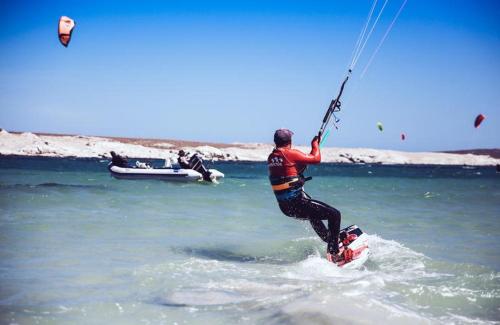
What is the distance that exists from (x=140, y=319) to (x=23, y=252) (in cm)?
435

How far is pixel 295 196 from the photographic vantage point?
7.74 m

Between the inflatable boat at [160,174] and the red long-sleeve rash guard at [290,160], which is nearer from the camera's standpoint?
the red long-sleeve rash guard at [290,160]

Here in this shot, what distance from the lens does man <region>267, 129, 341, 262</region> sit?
759 centimetres

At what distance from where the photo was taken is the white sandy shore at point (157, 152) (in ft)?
318

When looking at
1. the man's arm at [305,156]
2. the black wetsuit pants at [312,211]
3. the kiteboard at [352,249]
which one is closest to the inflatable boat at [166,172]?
the kiteboard at [352,249]

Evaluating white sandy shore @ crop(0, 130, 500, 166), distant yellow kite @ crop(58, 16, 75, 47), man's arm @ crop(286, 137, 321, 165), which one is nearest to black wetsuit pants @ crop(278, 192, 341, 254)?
man's arm @ crop(286, 137, 321, 165)

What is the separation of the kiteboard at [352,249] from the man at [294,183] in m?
0.13

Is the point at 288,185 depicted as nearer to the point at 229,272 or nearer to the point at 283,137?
the point at 283,137

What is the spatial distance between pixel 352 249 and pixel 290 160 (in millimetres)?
1922

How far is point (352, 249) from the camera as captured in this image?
7.97 metres

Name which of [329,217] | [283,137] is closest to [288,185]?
[283,137]

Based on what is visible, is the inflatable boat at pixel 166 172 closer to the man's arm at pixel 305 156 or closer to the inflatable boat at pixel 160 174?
the inflatable boat at pixel 160 174

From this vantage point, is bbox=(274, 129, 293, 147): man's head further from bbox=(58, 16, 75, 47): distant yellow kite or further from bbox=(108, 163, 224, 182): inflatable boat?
bbox=(108, 163, 224, 182): inflatable boat

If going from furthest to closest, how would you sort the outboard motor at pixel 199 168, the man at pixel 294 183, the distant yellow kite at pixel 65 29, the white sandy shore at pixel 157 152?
the white sandy shore at pixel 157 152 → the outboard motor at pixel 199 168 → the distant yellow kite at pixel 65 29 → the man at pixel 294 183
